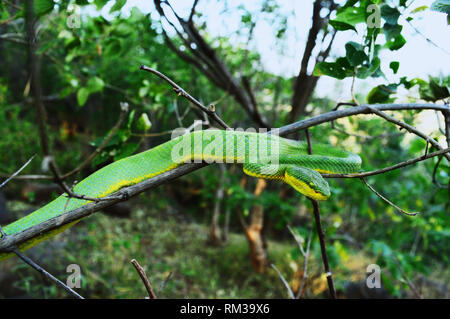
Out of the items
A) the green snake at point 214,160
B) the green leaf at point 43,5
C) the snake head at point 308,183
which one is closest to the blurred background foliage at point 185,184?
the green leaf at point 43,5

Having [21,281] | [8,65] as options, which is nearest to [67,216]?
[21,281]

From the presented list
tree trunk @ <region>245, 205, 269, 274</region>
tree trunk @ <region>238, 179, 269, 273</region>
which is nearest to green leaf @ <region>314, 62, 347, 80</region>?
tree trunk @ <region>238, 179, 269, 273</region>

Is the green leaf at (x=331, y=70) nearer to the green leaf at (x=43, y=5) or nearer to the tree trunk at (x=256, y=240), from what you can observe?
the green leaf at (x=43, y=5)

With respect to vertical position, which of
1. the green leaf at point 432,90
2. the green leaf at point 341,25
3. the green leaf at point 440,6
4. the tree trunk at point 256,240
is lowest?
the tree trunk at point 256,240

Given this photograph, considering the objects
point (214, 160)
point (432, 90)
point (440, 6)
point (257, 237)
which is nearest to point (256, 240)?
point (257, 237)

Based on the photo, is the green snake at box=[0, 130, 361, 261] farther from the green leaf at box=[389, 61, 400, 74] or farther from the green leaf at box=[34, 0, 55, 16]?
the green leaf at box=[34, 0, 55, 16]
